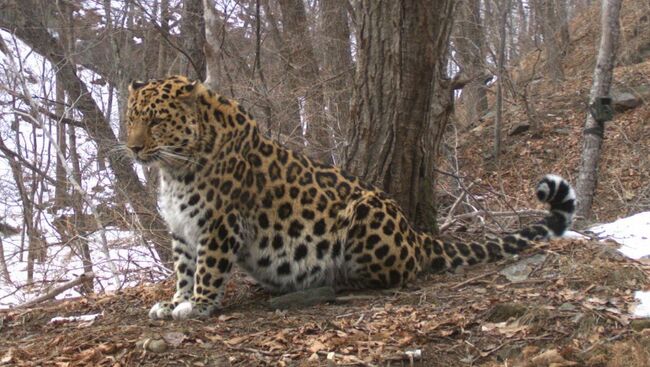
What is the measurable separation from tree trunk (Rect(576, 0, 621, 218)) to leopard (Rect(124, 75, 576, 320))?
17.2 feet

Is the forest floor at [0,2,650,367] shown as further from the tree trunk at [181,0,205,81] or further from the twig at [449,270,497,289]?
the tree trunk at [181,0,205,81]

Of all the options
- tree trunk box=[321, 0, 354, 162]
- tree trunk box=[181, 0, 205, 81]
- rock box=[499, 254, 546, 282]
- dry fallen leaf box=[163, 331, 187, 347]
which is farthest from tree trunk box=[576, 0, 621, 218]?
dry fallen leaf box=[163, 331, 187, 347]

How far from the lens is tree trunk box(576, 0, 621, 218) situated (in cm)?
1162

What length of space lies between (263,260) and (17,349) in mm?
2140

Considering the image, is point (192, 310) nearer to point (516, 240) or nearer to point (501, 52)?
point (516, 240)

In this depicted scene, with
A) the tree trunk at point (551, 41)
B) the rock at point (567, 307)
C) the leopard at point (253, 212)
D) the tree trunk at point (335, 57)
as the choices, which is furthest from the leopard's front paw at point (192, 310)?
the tree trunk at point (551, 41)

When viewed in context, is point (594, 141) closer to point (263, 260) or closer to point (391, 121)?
point (391, 121)

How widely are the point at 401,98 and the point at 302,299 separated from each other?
7.47 feet

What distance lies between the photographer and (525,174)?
17.8 meters

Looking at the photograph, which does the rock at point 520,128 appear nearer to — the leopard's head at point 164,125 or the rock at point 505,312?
the leopard's head at point 164,125

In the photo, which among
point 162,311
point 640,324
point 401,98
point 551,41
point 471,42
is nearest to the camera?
point 640,324

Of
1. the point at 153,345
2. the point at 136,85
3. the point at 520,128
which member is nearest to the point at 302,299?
the point at 153,345

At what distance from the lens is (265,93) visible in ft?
46.6

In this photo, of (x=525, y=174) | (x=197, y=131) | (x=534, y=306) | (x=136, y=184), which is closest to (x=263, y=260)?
(x=197, y=131)
